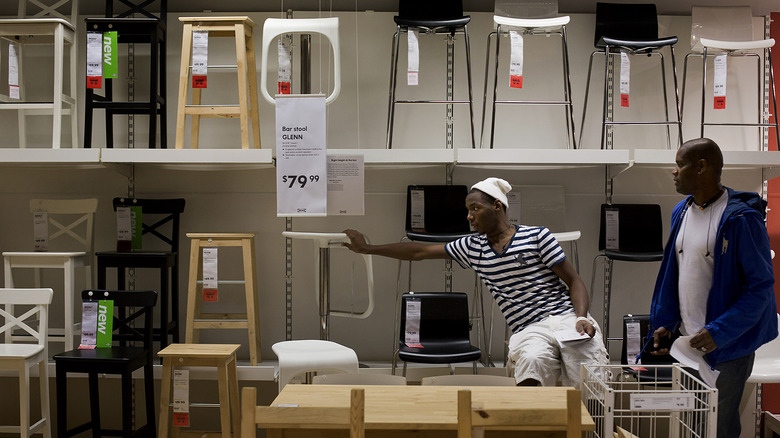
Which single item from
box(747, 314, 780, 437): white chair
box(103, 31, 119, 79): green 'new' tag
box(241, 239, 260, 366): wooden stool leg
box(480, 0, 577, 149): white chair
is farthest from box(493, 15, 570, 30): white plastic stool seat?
box(103, 31, 119, 79): green 'new' tag

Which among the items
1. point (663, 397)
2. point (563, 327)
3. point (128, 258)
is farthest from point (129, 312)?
point (663, 397)

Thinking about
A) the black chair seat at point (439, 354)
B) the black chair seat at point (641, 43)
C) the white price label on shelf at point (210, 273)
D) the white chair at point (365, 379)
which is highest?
the black chair seat at point (641, 43)

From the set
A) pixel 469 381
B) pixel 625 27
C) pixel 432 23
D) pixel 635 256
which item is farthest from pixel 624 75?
pixel 469 381

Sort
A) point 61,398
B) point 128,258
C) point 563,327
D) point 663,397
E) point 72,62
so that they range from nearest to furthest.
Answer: point 663,397 → point 563,327 → point 61,398 → point 128,258 → point 72,62

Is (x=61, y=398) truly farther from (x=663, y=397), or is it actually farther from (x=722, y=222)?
(x=722, y=222)

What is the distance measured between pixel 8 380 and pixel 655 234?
4062 mm

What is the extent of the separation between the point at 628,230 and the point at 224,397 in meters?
2.49

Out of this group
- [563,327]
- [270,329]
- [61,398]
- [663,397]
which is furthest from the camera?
[270,329]

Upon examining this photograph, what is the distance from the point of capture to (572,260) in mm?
3867

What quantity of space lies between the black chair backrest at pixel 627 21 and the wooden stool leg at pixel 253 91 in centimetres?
205

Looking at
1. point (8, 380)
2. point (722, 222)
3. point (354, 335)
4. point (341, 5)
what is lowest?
point (8, 380)

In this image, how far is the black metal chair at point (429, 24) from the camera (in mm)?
3668

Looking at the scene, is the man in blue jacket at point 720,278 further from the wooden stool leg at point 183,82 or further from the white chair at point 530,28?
the wooden stool leg at point 183,82

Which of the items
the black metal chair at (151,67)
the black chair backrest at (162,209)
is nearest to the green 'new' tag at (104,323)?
the black chair backrest at (162,209)
